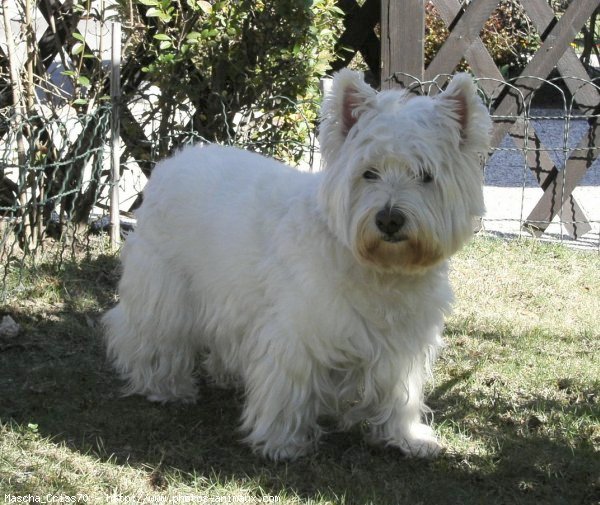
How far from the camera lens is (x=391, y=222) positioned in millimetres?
3449

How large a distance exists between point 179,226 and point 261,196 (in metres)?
0.52

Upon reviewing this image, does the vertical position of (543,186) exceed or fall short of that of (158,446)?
it exceeds it

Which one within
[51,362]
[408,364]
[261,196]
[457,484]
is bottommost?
[51,362]

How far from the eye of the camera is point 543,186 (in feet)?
27.4

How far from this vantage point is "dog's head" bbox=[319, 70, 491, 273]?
3.50 metres

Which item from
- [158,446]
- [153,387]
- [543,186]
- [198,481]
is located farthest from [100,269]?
[543,186]

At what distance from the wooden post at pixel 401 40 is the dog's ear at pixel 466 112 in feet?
13.2

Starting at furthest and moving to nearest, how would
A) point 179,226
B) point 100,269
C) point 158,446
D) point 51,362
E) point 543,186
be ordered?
point 543,186 < point 100,269 < point 51,362 < point 179,226 < point 158,446

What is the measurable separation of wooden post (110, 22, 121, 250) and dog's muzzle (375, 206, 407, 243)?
375 cm

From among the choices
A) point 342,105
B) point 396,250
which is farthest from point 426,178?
point 342,105

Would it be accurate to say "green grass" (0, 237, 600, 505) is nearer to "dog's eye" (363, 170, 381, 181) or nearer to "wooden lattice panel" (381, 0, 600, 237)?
"dog's eye" (363, 170, 381, 181)

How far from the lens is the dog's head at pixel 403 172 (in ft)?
11.5

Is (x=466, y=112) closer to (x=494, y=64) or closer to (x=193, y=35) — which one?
(x=193, y=35)

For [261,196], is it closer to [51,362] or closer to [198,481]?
[198,481]
